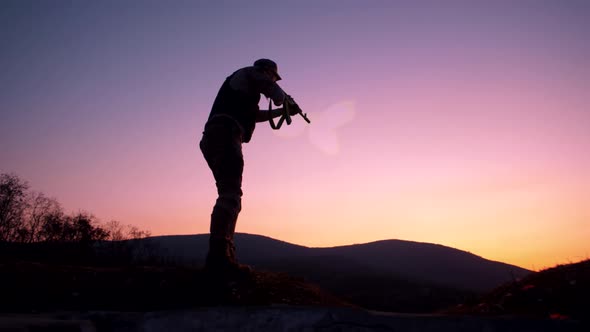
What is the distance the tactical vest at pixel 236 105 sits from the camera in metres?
4.17

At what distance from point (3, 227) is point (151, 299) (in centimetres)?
1856

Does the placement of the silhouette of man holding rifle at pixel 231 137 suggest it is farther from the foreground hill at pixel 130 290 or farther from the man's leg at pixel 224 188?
the foreground hill at pixel 130 290

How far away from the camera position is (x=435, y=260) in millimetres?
23156

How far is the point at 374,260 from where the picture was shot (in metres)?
22.4

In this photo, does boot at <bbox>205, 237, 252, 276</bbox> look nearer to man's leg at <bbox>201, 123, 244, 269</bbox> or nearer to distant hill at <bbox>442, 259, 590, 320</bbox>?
man's leg at <bbox>201, 123, 244, 269</bbox>

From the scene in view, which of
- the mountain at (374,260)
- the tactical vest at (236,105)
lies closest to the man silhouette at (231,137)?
the tactical vest at (236,105)

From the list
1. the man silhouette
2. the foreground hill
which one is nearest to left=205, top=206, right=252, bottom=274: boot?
the man silhouette

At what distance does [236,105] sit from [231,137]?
397 millimetres

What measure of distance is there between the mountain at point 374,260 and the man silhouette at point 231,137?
1292 centimetres

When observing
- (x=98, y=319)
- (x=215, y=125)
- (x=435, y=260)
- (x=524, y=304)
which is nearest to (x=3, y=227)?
(x=215, y=125)

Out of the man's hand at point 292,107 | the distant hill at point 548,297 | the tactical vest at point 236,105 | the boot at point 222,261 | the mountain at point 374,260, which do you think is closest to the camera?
the distant hill at point 548,297

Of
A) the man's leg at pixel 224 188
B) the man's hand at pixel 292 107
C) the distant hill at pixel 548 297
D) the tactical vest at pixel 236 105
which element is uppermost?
the man's hand at pixel 292 107

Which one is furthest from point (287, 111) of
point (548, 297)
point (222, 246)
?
point (548, 297)

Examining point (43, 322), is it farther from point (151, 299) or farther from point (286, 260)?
point (286, 260)
